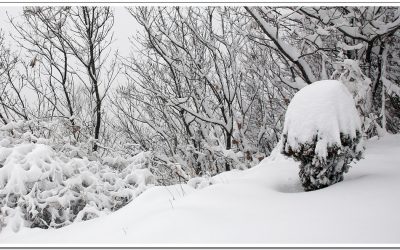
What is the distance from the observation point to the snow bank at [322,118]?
3350mm

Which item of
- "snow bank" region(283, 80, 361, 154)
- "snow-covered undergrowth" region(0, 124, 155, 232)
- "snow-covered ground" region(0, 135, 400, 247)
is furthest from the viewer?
"snow-covered undergrowth" region(0, 124, 155, 232)

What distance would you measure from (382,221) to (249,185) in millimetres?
1412

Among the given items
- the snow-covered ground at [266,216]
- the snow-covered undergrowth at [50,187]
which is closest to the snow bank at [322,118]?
the snow-covered ground at [266,216]

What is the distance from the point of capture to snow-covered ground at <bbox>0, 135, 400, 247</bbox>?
2338 mm

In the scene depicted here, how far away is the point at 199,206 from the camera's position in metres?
3.05

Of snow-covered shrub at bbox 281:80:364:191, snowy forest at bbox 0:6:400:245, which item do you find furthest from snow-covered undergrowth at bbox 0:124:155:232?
snow-covered shrub at bbox 281:80:364:191

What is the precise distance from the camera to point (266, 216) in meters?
2.69

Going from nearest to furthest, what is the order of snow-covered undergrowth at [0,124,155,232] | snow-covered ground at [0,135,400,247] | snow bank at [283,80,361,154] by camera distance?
1. snow-covered ground at [0,135,400,247]
2. snow bank at [283,80,361,154]
3. snow-covered undergrowth at [0,124,155,232]

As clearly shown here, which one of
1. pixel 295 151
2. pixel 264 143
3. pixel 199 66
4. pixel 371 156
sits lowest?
pixel 264 143

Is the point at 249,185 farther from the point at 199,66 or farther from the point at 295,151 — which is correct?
the point at 199,66

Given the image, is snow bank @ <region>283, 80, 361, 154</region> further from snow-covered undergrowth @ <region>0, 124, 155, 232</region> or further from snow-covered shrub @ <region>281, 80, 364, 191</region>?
snow-covered undergrowth @ <region>0, 124, 155, 232</region>

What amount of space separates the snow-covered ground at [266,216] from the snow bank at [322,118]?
0.49 meters
